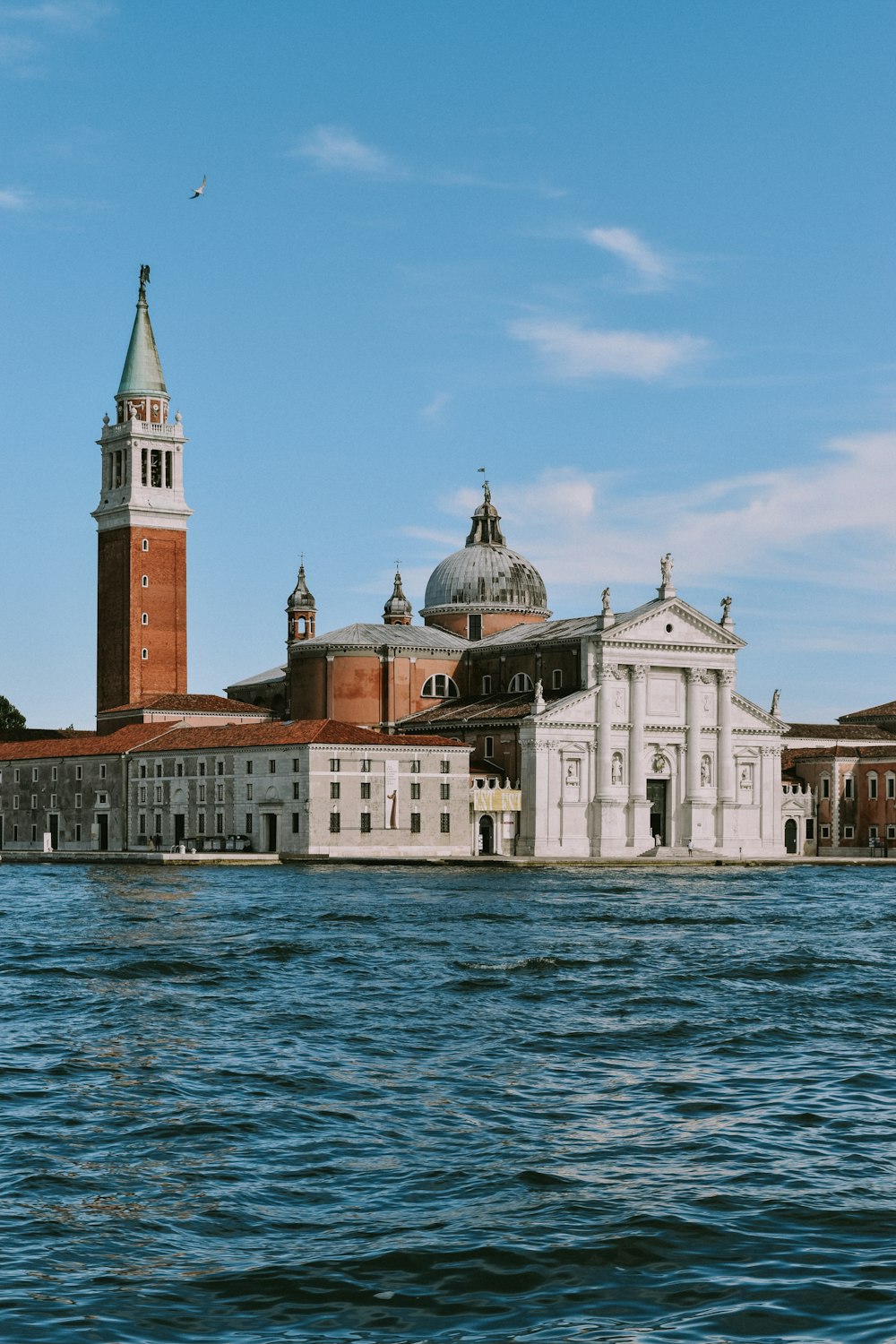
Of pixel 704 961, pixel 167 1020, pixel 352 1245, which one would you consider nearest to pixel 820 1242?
pixel 352 1245

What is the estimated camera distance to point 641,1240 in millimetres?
11742

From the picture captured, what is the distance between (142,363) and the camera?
8581cm

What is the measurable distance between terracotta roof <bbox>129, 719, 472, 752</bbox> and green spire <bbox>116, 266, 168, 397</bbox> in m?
19.1

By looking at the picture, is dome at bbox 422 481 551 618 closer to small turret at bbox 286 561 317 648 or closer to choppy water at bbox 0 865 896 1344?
small turret at bbox 286 561 317 648

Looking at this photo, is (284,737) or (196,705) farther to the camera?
(196,705)

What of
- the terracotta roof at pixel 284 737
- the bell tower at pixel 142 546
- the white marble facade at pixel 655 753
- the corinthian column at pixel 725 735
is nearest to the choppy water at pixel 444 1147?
the terracotta roof at pixel 284 737

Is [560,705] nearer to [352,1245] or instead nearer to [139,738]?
[139,738]

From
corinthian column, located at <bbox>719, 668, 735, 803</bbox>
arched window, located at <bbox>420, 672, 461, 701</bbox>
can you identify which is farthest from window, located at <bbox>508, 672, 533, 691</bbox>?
corinthian column, located at <bbox>719, 668, 735, 803</bbox>

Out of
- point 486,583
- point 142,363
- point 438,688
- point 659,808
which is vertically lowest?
point 659,808

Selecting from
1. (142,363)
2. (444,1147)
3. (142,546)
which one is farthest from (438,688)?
(444,1147)

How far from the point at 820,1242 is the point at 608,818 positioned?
2385 inches

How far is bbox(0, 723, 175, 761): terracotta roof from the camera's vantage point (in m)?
74.8

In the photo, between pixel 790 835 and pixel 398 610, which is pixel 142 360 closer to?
pixel 398 610

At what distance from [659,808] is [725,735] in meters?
3.95
